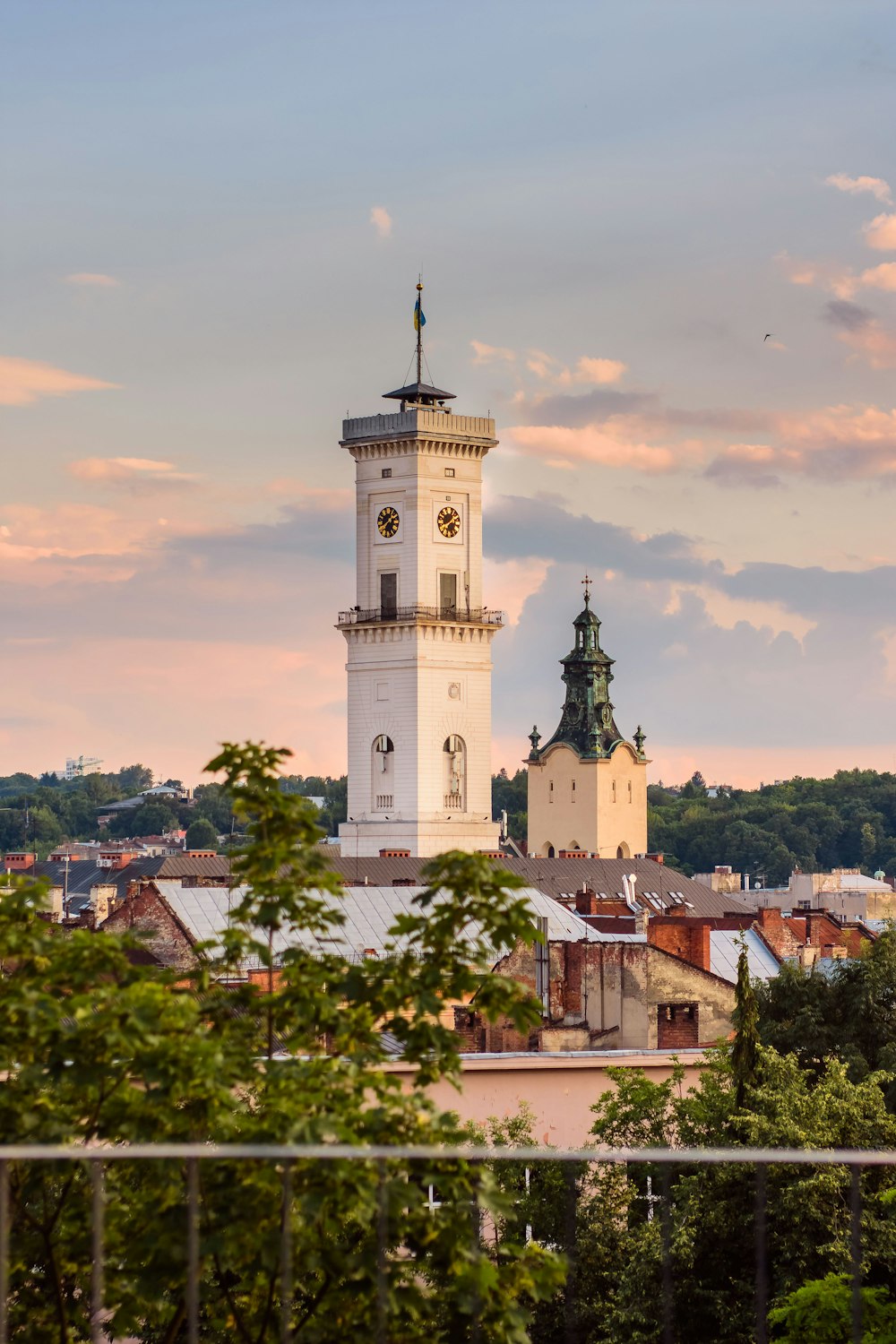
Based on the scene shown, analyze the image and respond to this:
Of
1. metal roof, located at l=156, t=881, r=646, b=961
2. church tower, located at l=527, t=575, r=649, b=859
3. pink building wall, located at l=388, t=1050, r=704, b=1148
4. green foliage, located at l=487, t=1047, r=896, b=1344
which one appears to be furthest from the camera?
church tower, located at l=527, t=575, r=649, b=859

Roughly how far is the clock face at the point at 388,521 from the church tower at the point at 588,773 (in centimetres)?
3406

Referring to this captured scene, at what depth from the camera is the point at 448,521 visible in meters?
119

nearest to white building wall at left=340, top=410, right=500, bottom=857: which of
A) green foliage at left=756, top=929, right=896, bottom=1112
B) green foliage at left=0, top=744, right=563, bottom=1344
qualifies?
green foliage at left=756, top=929, right=896, bottom=1112

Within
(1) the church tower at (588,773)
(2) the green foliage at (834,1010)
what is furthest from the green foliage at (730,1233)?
(1) the church tower at (588,773)

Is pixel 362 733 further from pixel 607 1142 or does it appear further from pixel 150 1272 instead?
pixel 150 1272

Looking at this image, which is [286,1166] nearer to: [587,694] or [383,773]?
[383,773]

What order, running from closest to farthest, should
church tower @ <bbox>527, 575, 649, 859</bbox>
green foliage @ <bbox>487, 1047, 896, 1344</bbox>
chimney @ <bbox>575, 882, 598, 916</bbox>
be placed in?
green foliage @ <bbox>487, 1047, 896, 1344</bbox>, chimney @ <bbox>575, 882, 598, 916</bbox>, church tower @ <bbox>527, 575, 649, 859</bbox>

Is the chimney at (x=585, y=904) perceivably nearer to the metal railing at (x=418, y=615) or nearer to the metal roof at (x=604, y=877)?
the metal roof at (x=604, y=877)

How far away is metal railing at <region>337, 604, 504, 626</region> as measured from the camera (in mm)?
118625

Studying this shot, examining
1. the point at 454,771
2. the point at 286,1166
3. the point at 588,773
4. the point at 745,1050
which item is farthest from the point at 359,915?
the point at 588,773

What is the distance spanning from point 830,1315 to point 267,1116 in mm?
14601

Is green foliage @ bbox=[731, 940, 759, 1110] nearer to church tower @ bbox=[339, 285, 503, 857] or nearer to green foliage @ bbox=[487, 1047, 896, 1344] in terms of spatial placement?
green foliage @ bbox=[487, 1047, 896, 1344]

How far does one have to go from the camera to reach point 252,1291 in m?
10.4

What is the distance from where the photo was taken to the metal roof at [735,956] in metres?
55.4
